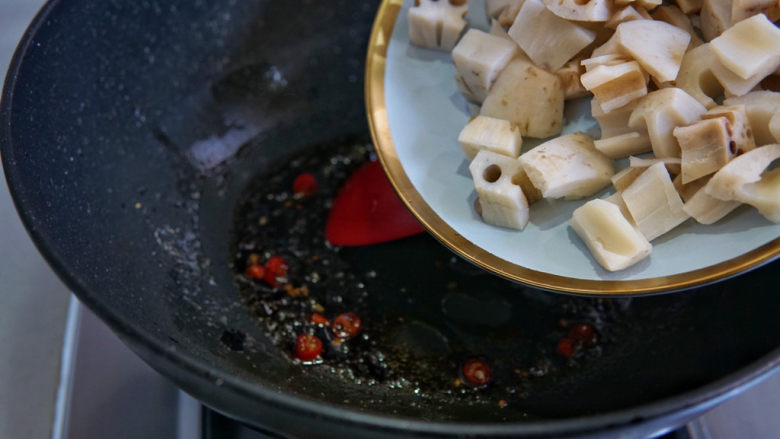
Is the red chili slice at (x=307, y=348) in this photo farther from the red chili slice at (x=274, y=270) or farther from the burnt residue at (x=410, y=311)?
the red chili slice at (x=274, y=270)

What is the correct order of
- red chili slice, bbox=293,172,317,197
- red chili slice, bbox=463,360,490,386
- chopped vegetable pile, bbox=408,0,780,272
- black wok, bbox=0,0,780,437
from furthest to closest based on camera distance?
red chili slice, bbox=293,172,317,197
red chili slice, bbox=463,360,490,386
black wok, bbox=0,0,780,437
chopped vegetable pile, bbox=408,0,780,272

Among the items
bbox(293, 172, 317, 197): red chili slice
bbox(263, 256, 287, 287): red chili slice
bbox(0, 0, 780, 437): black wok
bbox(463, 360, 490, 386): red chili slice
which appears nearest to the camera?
bbox(0, 0, 780, 437): black wok

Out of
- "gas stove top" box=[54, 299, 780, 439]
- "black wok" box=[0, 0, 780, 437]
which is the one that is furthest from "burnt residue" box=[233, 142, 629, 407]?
"gas stove top" box=[54, 299, 780, 439]

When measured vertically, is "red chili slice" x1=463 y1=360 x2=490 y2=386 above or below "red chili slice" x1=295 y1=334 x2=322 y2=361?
below

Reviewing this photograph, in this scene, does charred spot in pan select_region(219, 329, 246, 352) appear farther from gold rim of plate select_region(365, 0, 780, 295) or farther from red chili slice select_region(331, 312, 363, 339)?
gold rim of plate select_region(365, 0, 780, 295)

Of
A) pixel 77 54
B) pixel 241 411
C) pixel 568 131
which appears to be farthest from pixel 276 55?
pixel 241 411

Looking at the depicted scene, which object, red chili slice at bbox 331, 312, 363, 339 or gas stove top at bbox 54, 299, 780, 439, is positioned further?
red chili slice at bbox 331, 312, 363, 339
